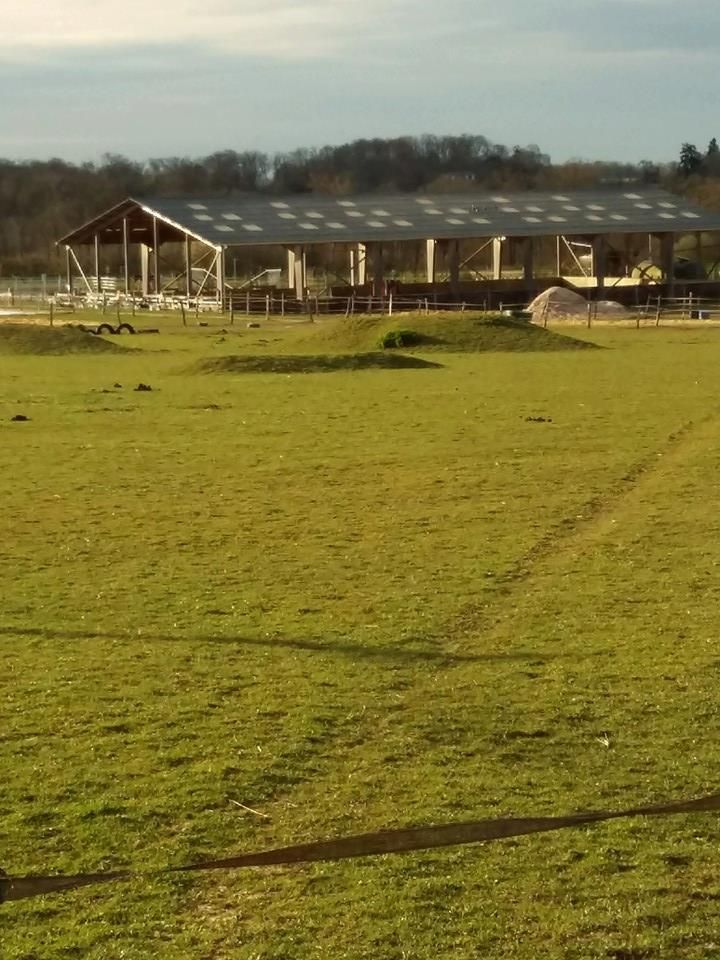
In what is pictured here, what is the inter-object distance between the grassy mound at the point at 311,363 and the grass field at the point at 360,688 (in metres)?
11.3

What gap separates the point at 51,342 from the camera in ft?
125

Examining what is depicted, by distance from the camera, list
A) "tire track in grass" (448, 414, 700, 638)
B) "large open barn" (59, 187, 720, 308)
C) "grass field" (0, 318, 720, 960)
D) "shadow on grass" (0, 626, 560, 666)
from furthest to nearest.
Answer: "large open barn" (59, 187, 720, 308), "tire track in grass" (448, 414, 700, 638), "shadow on grass" (0, 626, 560, 666), "grass field" (0, 318, 720, 960)

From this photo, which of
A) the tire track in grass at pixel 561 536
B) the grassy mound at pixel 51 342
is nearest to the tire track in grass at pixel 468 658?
the tire track in grass at pixel 561 536

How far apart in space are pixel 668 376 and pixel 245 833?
23.8 meters

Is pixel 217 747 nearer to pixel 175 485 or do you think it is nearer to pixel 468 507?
pixel 468 507

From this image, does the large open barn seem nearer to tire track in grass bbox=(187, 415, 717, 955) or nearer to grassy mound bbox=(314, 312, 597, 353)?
grassy mound bbox=(314, 312, 597, 353)

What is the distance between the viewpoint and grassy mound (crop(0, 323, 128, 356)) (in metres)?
37.5

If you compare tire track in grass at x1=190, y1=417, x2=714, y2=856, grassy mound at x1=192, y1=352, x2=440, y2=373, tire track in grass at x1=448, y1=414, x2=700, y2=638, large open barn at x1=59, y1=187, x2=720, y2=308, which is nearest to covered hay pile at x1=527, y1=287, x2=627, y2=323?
large open barn at x1=59, y1=187, x2=720, y2=308

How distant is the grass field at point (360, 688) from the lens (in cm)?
528

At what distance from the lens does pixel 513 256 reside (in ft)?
279

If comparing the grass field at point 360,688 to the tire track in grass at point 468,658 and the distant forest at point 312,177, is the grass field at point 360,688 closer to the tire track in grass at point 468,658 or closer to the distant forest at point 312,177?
the tire track in grass at point 468,658

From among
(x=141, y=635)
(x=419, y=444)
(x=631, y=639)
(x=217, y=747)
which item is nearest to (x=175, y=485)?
(x=419, y=444)

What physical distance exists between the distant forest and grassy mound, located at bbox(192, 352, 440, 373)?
7079 centimetres

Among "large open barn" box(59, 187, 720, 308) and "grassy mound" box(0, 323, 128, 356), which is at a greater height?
"large open barn" box(59, 187, 720, 308)
